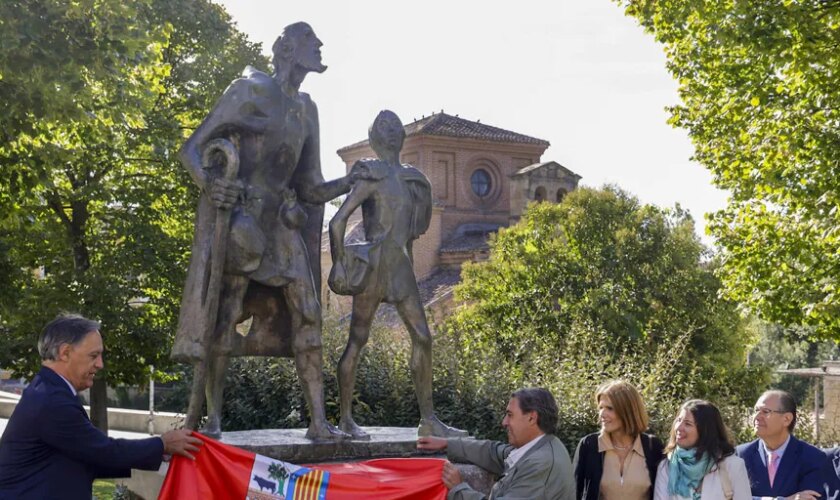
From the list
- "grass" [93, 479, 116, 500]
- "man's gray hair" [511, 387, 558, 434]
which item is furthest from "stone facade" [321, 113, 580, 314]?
"man's gray hair" [511, 387, 558, 434]

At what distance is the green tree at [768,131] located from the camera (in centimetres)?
1738

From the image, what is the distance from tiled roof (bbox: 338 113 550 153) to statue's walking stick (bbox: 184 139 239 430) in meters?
55.7

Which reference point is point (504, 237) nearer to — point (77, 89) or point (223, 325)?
point (77, 89)

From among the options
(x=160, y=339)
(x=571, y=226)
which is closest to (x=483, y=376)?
(x=160, y=339)

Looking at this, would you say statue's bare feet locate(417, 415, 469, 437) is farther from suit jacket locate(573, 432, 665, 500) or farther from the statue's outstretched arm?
suit jacket locate(573, 432, 665, 500)

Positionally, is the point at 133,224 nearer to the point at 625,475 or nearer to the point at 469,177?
the point at 625,475

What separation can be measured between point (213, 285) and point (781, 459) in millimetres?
3407

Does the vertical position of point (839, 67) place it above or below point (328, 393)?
above

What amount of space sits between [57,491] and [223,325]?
7.58 ft

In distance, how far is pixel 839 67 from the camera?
57.3 ft

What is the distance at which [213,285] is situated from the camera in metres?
7.29

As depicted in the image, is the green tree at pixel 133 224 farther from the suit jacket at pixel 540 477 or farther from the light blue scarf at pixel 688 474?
the light blue scarf at pixel 688 474

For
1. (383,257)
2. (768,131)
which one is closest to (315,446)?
(383,257)

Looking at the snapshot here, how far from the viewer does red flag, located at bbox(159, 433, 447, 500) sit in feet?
20.6
